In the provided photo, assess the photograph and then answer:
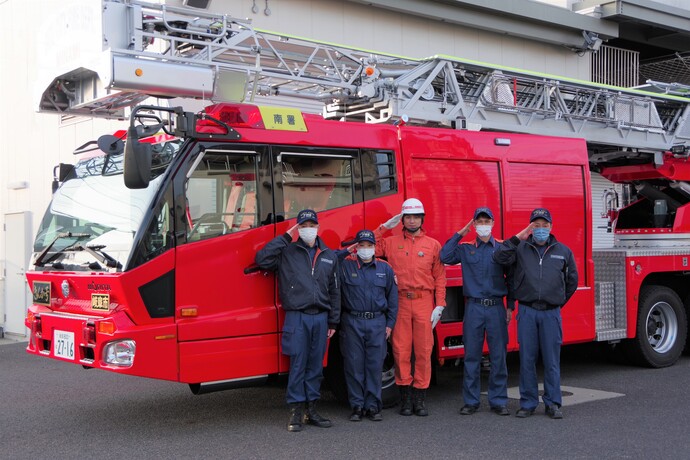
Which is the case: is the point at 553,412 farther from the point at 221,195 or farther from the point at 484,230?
the point at 221,195

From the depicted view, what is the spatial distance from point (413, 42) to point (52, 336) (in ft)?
30.7

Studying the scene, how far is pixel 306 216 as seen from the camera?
21.7 feet

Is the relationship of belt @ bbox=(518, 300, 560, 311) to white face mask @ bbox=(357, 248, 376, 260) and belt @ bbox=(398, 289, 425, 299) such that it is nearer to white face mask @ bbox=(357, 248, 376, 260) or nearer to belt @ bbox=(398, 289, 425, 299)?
belt @ bbox=(398, 289, 425, 299)

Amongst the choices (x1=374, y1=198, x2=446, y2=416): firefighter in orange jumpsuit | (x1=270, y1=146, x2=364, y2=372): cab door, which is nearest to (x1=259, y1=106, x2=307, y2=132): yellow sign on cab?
(x1=270, y1=146, x2=364, y2=372): cab door

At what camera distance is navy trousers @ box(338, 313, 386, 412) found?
6891 mm

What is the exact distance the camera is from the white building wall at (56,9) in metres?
12.9

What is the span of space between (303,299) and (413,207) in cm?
132

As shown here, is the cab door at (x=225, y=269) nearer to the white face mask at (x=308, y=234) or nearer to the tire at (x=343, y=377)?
the white face mask at (x=308, y=234)

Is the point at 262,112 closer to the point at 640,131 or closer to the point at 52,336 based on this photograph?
the point at 52,336

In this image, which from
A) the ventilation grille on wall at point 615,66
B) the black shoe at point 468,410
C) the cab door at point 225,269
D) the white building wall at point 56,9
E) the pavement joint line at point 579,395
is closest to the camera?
the cab door at point 225,269

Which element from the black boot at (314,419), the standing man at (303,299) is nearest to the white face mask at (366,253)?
the standing man at (303,299)

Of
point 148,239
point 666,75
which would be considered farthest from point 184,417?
point 666,75

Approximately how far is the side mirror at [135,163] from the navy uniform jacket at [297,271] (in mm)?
1149

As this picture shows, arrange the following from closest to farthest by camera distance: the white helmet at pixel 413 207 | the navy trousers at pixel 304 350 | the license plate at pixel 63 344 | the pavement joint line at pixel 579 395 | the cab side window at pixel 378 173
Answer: the license plate at pixel 63 344, the navy trousers at pixel 304 350, the white helmet at pixel 413 207, the cab side window at pixel 378 173, the pavement joint line at pixel 579 395
